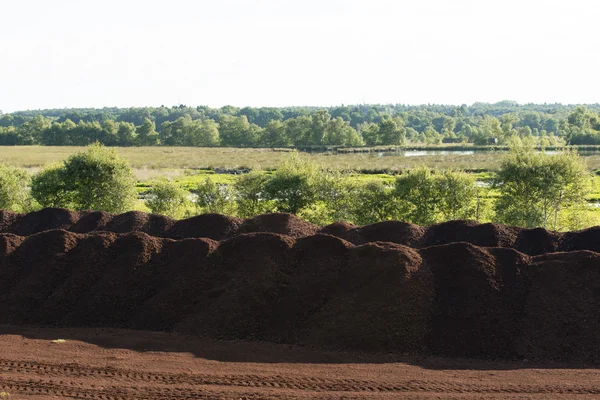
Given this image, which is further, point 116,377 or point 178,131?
point 178,131

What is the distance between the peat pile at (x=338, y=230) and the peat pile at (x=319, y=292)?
5460 mm

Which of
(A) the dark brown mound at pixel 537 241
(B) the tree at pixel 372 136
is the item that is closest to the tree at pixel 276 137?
(B) the tree at pixel 372 136

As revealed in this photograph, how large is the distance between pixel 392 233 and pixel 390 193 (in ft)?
36.2

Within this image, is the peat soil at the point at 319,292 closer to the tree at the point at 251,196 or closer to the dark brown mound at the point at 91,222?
the dark brown mound at the point at 91,222

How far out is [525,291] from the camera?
19.7 meters

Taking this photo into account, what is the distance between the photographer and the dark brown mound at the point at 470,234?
1057 inches

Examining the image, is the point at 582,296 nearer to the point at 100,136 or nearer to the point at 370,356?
the point at 370,356

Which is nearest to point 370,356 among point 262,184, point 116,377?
point 116,377

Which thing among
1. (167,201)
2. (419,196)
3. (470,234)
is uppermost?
(419,196)

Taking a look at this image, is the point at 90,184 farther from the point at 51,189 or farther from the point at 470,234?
the point at 470,234

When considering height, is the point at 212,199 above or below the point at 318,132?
below

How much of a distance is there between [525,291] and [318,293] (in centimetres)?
713

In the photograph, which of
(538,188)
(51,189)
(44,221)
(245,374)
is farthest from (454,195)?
(51,189)

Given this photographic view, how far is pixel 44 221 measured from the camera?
114 ft
